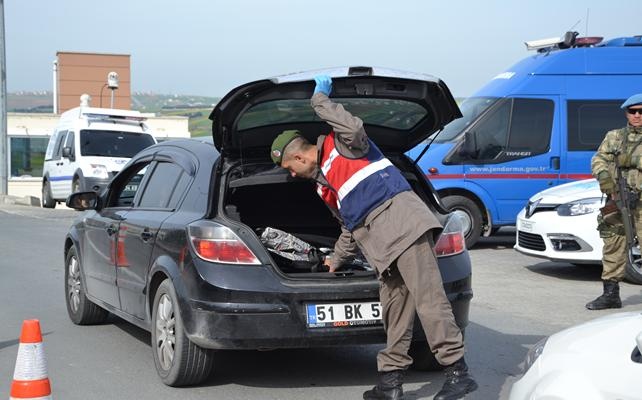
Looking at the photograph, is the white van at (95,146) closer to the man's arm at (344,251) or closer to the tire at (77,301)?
the tire at (77,301)

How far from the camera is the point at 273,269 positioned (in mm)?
5625

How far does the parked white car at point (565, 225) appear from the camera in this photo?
35.7 ft

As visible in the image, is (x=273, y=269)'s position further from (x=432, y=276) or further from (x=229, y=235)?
(x=432, y=276)

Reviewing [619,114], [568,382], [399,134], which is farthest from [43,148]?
[568,382]

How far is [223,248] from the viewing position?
5613mm

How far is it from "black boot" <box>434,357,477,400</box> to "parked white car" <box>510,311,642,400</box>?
104 cm

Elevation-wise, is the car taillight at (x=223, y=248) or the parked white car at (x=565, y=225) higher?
the car taillight at (x=223, y=248)

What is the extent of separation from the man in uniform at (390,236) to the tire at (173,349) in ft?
3.55

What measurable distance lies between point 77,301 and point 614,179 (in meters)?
5.08

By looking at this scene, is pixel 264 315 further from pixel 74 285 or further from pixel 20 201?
pixel 20 201

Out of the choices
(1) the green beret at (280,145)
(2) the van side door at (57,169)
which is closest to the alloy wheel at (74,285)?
(1) the green beret at (280,145)

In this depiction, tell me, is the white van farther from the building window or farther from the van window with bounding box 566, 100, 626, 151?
the building window

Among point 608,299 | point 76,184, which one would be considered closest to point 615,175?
point 608,299

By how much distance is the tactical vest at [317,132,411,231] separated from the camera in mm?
5324
